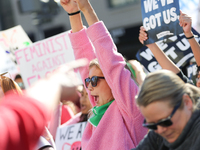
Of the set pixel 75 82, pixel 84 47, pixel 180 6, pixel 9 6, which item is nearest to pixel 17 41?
pixel 84 47

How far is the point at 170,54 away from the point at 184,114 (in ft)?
5.17

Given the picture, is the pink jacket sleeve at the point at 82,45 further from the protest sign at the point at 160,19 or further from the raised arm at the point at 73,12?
the protest sign at the point at 160,19

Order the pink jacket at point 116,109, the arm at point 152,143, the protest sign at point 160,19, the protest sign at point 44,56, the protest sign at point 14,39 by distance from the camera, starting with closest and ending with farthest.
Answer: the arm at point 152,143
the pink jacket at point 116,109
the protest sign at point 160,19
the protest sign at point 44,56
the protest sign at point 14,39

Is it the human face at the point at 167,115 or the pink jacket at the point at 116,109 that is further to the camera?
the pink jacket at the point at 116,109

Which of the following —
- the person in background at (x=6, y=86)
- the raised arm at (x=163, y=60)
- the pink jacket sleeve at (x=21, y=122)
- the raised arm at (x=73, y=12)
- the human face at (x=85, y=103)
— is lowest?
the human face at (x=85, y=103)

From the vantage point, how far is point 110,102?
6.55 feet

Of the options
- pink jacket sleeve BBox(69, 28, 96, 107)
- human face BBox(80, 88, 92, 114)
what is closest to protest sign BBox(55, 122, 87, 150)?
human face BBox(80, 88, 92, 114)

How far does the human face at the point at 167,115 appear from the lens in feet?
4.24

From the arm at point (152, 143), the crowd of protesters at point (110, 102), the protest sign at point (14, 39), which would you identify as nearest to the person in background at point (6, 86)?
the crowd of protesters at point (110, 102)

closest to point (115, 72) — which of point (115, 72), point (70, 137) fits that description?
point (115, 72)

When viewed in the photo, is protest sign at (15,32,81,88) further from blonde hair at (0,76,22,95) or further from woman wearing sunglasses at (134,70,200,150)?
woman wearing sunglasses at (134,70,200,150)

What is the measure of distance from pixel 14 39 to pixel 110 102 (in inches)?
114

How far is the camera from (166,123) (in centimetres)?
129

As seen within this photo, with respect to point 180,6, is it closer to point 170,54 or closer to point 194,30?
point 194,30
